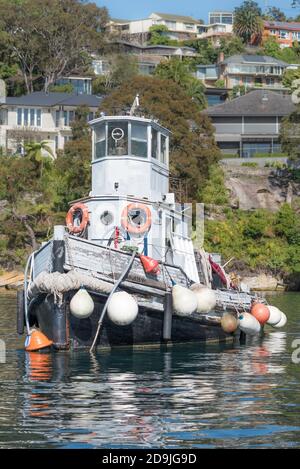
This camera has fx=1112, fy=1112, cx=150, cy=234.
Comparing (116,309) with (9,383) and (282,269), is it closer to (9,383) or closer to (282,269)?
(9,383)

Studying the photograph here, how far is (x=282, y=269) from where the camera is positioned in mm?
72562

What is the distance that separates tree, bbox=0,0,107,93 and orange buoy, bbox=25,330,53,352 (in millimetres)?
74532

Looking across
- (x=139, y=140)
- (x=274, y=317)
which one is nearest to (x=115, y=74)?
(x=274, y=317)

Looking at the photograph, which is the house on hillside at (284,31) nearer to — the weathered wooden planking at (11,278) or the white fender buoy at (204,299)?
the weathered wooden planking at (11,278)

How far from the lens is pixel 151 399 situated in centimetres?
2253

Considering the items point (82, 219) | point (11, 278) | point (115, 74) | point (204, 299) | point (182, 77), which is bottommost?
point (204, 299)

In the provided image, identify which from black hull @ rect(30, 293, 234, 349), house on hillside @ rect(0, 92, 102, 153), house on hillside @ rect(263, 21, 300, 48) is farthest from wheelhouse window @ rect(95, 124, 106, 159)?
house on hillside @ rect(263, 21, 300, 48)

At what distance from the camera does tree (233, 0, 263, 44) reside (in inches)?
6019

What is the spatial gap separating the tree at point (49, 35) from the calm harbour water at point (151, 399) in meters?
73.7

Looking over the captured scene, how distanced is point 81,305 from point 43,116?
70.2 meters

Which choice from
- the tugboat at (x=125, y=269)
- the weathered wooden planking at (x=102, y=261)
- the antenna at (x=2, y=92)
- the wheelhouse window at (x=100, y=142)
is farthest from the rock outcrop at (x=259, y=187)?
the weathered wooden planking at (x=102, y=261)

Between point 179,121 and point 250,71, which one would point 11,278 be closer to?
point 179,121

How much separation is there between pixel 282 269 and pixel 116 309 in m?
45.5

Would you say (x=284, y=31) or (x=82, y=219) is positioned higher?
(x=284, y=31)
